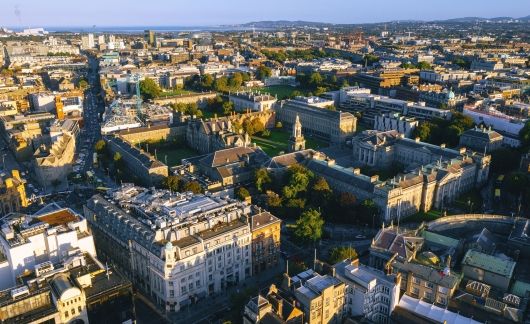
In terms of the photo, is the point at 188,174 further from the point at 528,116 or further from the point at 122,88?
the point at 122,88

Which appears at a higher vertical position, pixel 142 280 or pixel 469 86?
pixel 469 86

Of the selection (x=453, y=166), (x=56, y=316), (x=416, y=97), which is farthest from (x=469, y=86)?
(x=56, y=316)

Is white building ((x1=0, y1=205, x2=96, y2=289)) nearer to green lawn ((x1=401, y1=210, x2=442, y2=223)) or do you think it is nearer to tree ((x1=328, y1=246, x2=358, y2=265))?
tree ((x1=328, y1=246, x2=358, y2=265))

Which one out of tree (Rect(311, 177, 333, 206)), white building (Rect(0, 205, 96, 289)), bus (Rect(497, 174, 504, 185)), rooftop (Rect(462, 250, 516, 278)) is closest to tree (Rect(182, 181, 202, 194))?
tree (Rect(311, 177, 333, 206))

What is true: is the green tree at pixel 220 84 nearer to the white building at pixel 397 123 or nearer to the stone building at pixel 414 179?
the white building at pixel 397 123

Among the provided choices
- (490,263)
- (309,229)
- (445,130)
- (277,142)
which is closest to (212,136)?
(277,142)

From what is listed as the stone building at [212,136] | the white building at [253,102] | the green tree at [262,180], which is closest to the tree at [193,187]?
the green tree at [262,180]
